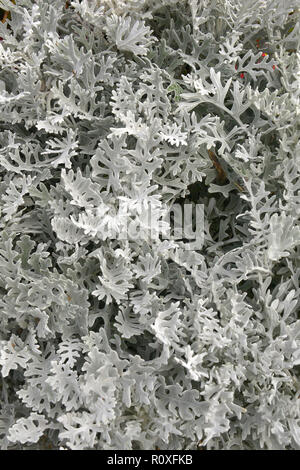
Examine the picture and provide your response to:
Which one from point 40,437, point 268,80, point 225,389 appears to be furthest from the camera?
point 268,80

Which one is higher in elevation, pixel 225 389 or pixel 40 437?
pixel 225 389

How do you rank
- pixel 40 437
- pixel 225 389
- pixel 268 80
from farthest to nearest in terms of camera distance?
pixel 268 80, pixel 40 437, pixel 225 389

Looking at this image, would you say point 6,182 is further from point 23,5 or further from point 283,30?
point 283,30

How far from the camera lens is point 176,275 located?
4.71 ft

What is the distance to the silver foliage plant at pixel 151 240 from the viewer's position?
131cm

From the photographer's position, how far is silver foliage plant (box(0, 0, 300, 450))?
1.31 m

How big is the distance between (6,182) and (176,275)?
1.75 ft

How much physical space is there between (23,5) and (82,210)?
0.69 metres

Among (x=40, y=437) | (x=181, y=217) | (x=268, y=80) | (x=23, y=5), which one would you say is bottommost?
(x=40, y=437)

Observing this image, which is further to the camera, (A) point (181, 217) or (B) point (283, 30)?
(B) point (283, 30)

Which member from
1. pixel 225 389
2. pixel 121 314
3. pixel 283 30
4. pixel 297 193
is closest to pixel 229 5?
pixel 283 30

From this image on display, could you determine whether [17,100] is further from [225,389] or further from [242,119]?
[225,389]

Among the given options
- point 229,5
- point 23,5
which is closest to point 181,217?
point 229,5

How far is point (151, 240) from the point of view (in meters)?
1.38
